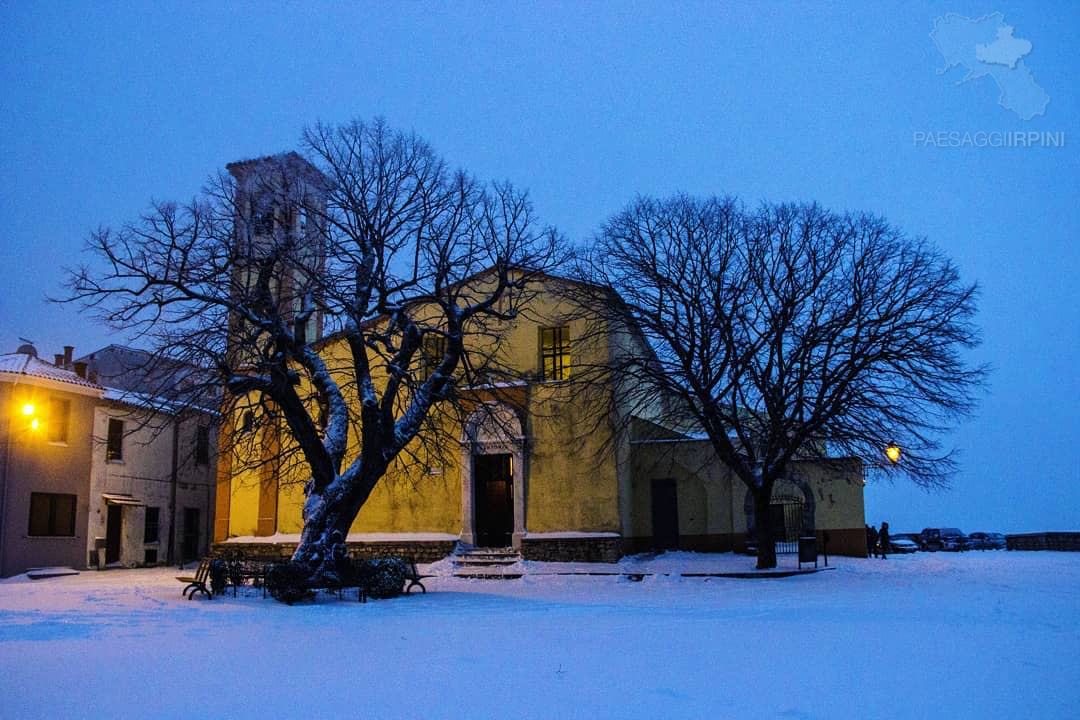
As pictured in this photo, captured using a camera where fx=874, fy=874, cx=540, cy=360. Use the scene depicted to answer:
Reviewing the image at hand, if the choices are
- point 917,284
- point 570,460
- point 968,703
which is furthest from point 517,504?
point 968,703

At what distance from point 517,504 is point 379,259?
35.1 ft

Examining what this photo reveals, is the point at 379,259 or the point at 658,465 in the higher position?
the point at 379,259

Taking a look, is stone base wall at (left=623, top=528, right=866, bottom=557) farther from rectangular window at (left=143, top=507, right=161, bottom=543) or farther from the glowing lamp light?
rectangular window at (left=143, top=507, right=161, bottom=543)

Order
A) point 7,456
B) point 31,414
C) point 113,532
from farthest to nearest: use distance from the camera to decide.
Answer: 1. point 113,532
2. point 31,414
3. point 7,456

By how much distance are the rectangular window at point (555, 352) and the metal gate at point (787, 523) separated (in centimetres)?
888

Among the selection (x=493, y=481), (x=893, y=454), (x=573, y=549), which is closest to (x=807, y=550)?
(x=893, y=454)

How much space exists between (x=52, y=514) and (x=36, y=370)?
489cm

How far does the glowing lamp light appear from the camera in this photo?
2311cm

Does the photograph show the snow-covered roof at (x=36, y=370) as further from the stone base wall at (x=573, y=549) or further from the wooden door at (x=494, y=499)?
the stone base wall at (x=573, y=549)

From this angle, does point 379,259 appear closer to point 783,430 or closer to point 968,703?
point 783,430

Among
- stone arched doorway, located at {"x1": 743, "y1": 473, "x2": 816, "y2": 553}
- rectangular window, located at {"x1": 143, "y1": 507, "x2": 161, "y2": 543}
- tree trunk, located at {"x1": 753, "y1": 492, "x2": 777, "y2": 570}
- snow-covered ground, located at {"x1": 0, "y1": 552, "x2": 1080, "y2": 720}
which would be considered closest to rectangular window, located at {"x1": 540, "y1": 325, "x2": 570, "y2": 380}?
tree trunk, located at {"x1": 753, "y1": 492, "x2": 777, "y2": 570}

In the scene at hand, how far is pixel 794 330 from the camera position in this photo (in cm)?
2355

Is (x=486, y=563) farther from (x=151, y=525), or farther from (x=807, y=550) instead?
(x=151, y=525)

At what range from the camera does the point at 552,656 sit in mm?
9445
